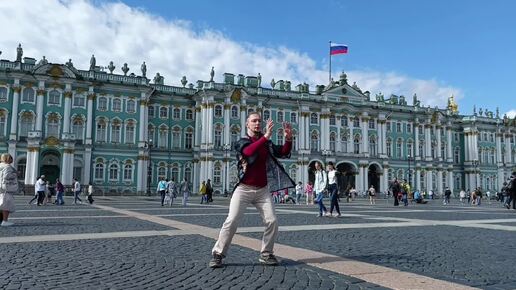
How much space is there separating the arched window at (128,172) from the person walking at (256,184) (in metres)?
46.4

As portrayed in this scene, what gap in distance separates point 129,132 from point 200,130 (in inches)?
332

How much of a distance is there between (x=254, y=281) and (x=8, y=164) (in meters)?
9.42

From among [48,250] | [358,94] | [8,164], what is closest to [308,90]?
[358,94]

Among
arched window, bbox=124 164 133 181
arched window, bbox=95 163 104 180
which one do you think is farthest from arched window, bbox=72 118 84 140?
arched window, bbox=124 164 133 181

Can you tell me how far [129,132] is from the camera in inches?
2032

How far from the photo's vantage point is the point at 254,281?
5.40 metres

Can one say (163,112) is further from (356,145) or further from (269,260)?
(269,260)

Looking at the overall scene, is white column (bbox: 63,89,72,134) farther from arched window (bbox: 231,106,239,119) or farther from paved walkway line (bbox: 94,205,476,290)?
paved walkway line (bbox: 94,205,476,290)

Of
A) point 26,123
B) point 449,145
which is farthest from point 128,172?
point 449,145

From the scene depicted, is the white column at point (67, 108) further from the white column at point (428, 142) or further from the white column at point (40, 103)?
the white column at point (428, 142)

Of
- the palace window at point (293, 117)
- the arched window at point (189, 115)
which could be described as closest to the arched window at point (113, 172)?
the arched window at point (189, 115)

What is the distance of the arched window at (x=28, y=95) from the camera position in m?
47.0

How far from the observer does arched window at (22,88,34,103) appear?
47.0 m

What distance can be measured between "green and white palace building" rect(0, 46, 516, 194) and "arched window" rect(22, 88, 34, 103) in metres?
0.10
